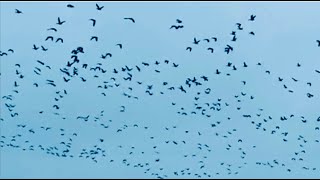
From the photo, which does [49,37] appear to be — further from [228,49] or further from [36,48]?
[228,49]

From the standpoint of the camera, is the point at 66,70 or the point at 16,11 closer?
the point at 16,11

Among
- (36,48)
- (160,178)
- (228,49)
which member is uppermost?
(160,178)

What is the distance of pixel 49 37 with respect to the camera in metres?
23.7

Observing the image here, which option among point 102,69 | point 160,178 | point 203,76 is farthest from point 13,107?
point 160,178

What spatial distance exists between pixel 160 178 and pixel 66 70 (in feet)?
190

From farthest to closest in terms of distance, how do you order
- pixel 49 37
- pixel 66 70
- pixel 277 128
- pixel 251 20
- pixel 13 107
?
1. pixel 277 128
2. pixel 13 107
3. pixel 66 70
4. pixel 49 37
5. pixel 251 20

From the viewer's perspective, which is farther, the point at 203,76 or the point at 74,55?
the point at 203,76

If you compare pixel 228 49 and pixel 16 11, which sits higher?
pixel 16 11

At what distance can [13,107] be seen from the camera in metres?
28.1

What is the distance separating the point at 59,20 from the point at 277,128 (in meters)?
15.1

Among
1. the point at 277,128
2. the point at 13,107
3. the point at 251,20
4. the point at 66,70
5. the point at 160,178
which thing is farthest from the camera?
the point at 160,178

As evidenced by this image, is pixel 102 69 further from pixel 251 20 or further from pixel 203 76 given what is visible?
pixel 251 20

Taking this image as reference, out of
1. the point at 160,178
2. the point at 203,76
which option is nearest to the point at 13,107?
the point at 203,76

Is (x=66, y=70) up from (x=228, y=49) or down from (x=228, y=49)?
up
